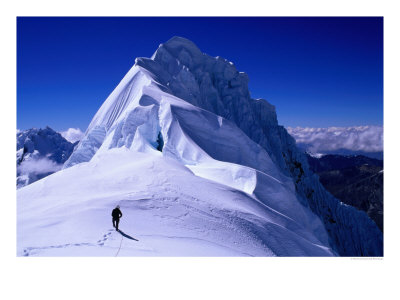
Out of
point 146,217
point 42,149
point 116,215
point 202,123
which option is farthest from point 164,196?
point 42,149

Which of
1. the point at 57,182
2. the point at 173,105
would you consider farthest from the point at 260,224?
the point at 173,105

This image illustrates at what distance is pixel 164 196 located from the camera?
29.6ft

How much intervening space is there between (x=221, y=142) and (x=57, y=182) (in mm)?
9765

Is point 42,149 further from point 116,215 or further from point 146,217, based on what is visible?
point 116,215

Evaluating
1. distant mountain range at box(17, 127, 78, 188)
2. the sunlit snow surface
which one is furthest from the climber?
distant mountain range at box(17, 127, 78, 188)

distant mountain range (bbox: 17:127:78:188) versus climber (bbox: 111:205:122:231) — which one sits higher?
distant mountain range (bbox: 17:127:78:188)

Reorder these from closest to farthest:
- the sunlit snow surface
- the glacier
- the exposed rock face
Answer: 1. the sunlit snow surface
2. the glacier
3. the exposed rock face

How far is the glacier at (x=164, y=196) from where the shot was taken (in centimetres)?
698

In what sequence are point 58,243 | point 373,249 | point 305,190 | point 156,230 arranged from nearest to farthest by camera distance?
1. point 58,243
2. point 156,230
3. point 373,249
4. point 305,190

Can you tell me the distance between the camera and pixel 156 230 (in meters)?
7.34

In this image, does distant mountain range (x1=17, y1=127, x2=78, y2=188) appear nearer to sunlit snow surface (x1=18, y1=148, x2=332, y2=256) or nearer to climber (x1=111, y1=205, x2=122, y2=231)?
sunlit snow surface (x1=18, y1=148, x2=332, y2=256)

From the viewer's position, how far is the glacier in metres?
6.98
